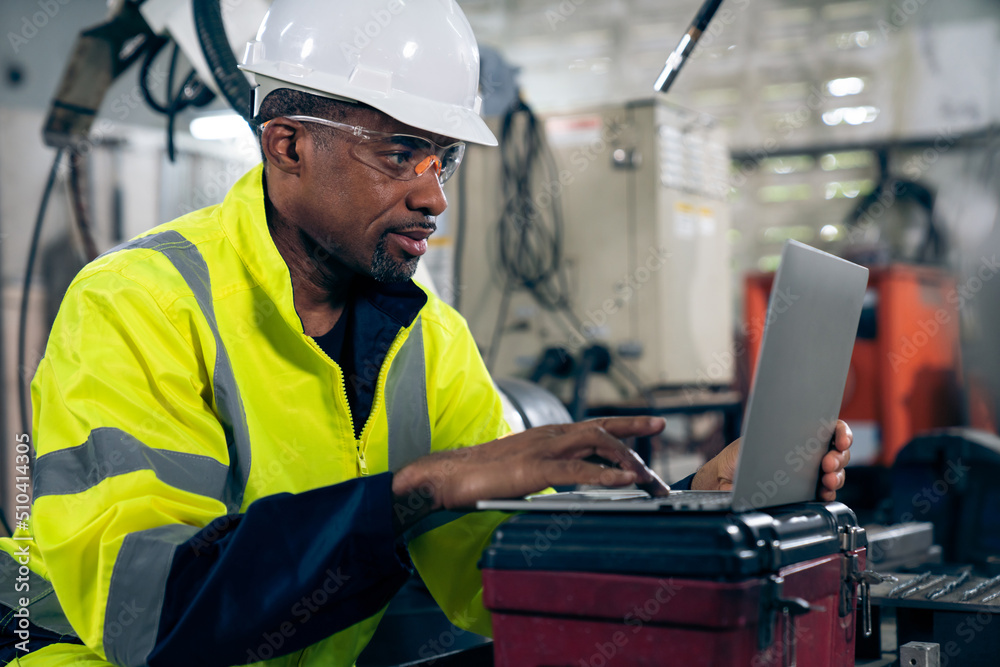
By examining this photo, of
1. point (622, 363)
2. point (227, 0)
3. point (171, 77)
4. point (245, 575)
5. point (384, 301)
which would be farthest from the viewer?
point (622, 363)

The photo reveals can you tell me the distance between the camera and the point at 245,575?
90cm

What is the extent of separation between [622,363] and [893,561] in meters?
1.62

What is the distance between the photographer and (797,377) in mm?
902

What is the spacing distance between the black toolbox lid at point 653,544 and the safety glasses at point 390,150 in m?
0.62

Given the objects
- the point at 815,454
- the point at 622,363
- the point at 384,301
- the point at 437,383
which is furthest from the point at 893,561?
the point at 622,363

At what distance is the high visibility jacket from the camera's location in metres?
0.91

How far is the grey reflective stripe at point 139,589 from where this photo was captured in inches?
36.4

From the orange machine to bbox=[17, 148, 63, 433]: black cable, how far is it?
2842 millimetres

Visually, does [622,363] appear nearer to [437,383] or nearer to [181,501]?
[437,383]

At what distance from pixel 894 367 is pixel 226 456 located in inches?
133
